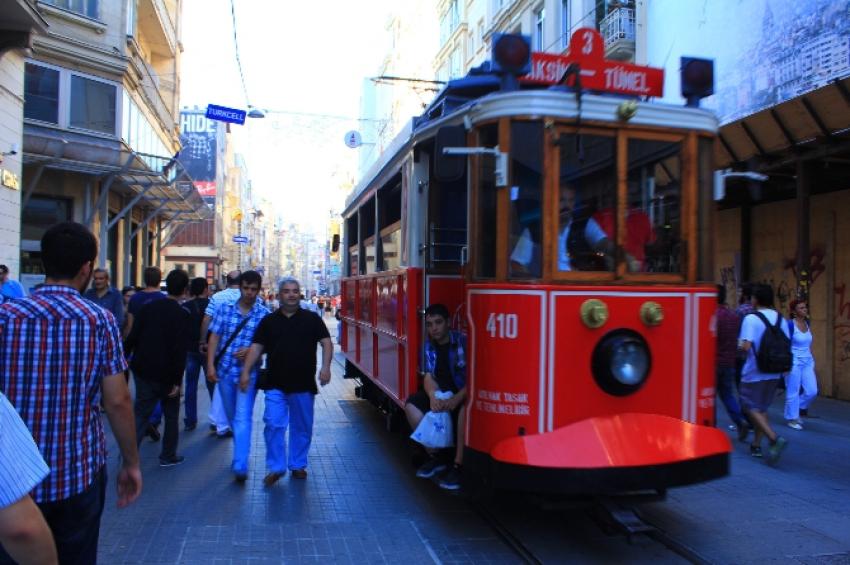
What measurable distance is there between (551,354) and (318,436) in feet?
14.7

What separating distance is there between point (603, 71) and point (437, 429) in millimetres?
2752

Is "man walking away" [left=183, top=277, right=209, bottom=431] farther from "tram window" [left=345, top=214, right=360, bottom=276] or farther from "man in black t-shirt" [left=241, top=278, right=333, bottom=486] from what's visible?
"man in black t-shirt" [left=241, top=278, right=333, bottom=486]

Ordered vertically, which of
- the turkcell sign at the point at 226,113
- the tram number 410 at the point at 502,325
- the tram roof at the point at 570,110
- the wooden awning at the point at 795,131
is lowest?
the tram number 410 at the point at 502,325

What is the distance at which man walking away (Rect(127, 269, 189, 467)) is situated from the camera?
20.1ft

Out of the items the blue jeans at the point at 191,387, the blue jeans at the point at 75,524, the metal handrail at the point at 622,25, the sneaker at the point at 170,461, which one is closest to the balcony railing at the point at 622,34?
the metal handrail at the point at 622,25

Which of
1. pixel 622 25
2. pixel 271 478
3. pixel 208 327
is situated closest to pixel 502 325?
pixel 271 478

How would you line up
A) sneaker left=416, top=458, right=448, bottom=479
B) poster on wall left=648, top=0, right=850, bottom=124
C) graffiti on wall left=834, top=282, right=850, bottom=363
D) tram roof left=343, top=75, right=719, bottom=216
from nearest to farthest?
tram roof left=343, top=75, right=719, bottom=216, sneaker left=416, top=458, right=448, bottom=479, poster on wall left=648, top=0, right=850, bottom=124, graffiti on wall left=834, top=282, right=850, bottom=363

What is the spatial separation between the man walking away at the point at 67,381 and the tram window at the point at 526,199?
2479 mm

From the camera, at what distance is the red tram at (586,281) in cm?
420

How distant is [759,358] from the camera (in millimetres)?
6777

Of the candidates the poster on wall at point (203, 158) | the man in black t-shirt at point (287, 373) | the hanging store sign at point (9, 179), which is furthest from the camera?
the poster on wall at point (203, 158)

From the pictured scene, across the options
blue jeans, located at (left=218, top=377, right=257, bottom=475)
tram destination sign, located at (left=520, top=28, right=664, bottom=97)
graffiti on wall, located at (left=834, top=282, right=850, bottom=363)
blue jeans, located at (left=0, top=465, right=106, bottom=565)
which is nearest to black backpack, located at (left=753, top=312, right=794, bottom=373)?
tram destination sign, located at (left=520, top=28, right=664, bottom=97)

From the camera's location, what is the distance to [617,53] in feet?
56.1

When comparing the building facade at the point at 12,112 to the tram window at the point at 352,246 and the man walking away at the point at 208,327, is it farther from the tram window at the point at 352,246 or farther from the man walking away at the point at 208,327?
the tram window at the point at 352,246
